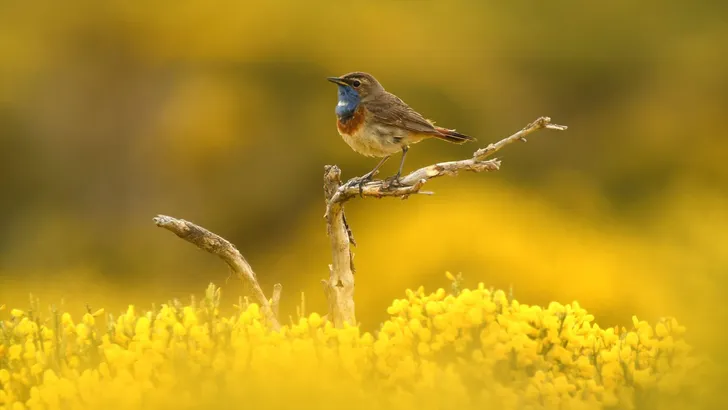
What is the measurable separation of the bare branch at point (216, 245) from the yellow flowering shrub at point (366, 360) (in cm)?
63

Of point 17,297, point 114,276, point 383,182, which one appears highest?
point 114,276

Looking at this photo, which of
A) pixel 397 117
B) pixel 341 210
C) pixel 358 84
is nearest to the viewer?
pixel 397 117

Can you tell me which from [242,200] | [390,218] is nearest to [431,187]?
[390,218]

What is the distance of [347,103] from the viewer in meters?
6.00

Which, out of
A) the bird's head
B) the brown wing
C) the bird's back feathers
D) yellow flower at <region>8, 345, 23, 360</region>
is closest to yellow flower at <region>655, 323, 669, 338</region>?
the bird's back feathers

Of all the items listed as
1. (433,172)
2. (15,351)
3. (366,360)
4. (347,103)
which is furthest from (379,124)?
(15,351)

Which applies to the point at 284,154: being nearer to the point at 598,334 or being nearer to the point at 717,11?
the point at 717,11

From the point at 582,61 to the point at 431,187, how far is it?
3.38 m

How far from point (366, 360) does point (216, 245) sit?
5.18 ft

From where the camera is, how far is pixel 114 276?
37.6 ft

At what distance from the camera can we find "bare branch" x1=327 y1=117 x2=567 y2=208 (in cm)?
509

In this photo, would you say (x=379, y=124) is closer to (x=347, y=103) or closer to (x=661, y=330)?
(x=347, y=103)

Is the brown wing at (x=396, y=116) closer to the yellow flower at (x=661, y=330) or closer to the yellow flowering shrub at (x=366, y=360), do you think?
the yellow flowering shrub at (x=366, y=360)

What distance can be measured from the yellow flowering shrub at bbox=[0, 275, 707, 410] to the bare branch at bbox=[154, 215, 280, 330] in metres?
0.63
